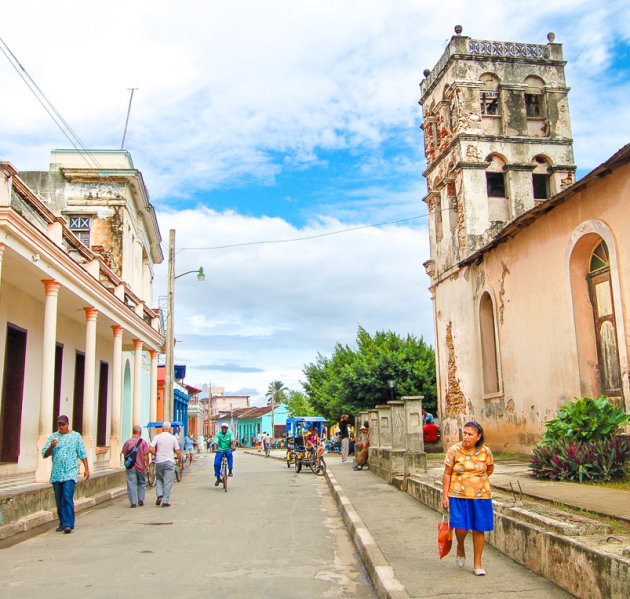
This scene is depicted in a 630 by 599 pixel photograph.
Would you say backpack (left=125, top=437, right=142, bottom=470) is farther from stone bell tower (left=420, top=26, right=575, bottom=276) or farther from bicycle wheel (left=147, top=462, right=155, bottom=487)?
stone bell tower (left=420, top=26, right=575, bottom=276)

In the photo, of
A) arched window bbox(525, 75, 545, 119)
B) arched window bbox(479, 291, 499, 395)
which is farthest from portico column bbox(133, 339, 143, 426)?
arched window bbox(525, 75, 545, 119)

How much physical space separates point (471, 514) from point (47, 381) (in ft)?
30.0

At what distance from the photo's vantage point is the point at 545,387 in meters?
15.6

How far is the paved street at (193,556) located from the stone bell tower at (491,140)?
13772mm

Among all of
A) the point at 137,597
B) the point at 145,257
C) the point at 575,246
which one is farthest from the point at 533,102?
the point at 137,597

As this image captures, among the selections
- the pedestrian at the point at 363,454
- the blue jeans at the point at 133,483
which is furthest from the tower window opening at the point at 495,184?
the blue jeans at the point at 133,483

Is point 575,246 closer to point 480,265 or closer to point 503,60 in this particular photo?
point 480,265

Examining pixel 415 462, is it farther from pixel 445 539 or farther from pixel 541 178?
pixel 541 178

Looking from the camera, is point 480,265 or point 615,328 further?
point 480,265

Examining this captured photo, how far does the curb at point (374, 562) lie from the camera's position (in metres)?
5.45

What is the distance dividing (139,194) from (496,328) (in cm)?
1395

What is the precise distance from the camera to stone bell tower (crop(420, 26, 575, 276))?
23.2 metres

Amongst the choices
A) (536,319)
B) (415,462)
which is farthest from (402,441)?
(536,319)

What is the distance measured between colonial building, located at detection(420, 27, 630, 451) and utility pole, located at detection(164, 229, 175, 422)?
9741 millimetres
